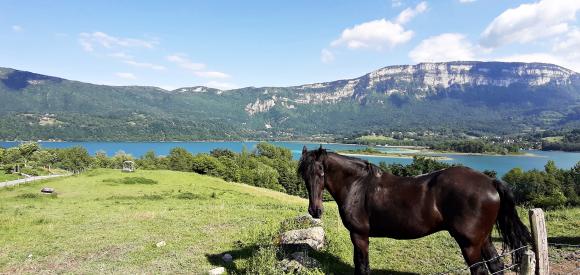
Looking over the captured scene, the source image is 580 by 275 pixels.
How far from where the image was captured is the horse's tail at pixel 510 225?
6027 mm

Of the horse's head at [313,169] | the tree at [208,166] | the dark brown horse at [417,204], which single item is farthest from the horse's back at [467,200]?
the tree at [208,166]

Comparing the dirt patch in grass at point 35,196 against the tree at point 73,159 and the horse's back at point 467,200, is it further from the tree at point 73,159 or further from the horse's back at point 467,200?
the tree at point 73,159

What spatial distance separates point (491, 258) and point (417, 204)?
5.98 feet

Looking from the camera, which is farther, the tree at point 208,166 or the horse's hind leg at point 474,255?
the tree at point 208,166

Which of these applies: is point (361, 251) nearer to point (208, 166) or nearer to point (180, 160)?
point (208, 166)

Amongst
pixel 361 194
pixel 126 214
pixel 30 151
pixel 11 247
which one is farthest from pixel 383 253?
pixel 30 151

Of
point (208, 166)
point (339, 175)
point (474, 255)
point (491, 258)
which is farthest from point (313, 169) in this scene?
point (208, 166)

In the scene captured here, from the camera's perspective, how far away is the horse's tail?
603 cm

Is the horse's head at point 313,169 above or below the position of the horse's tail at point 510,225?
above

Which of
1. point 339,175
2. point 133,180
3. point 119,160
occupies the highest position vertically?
point 339,175

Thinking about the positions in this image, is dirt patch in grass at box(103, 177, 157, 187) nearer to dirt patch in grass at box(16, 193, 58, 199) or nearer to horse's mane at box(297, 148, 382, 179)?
dirt patch in grass at box(16, 193, 58, 199)

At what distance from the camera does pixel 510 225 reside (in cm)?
623

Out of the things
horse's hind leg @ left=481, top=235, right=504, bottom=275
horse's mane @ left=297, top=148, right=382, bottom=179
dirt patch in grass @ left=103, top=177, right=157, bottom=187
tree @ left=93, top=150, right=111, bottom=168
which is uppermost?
horse's mane @ left=297, top=148, right=382, bottom=179

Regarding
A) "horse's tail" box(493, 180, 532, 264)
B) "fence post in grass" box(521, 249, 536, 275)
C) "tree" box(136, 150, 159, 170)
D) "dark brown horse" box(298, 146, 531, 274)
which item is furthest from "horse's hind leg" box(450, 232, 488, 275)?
"tree" box(136, 150, 159, 170)
